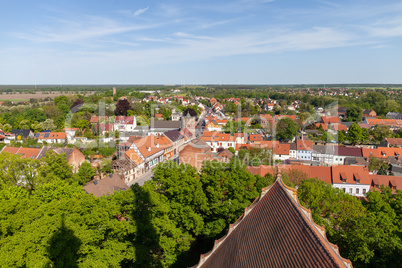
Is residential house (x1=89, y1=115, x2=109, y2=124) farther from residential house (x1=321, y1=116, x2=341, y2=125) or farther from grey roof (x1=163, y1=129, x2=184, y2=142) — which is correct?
residential house (x1=321, y1=116, x2=341, y2=125)

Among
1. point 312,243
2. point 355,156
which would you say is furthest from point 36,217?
point 355,156

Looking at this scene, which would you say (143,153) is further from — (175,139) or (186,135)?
(186,135)

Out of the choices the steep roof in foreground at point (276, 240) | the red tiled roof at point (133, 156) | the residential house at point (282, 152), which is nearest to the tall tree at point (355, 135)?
the residential house at point (282, 152)

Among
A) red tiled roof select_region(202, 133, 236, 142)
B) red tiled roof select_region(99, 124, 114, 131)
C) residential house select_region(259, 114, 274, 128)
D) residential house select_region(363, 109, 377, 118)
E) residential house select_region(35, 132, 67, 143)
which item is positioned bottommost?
residential house select_region(35, 132, 67, 143)

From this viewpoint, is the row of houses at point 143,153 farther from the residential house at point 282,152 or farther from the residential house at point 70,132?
the residential house at point 70,132

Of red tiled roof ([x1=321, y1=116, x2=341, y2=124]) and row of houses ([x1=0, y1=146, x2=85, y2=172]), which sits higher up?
red tiled roof ([x1=321, y1=116, x2=341, y2=124])

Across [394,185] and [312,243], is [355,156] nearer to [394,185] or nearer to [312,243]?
[394,185]

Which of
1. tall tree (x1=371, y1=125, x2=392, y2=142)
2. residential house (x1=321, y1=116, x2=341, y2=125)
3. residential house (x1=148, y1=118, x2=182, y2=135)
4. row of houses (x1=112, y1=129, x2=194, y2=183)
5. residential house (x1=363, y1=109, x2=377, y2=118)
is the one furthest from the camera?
residential house (x1=363, y1=109, x2=377, y2=118)

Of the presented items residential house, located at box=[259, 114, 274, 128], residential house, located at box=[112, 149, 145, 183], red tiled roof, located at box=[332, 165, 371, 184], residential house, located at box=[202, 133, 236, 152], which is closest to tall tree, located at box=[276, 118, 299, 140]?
residential house, located at box=[259, 114, 274, 128]
